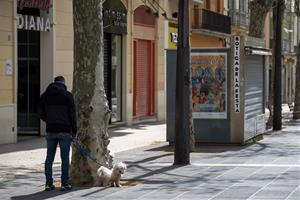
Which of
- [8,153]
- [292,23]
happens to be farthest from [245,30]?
[8,153]

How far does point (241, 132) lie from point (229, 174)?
17.1 feet

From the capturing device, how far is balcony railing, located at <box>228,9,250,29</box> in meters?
44.8

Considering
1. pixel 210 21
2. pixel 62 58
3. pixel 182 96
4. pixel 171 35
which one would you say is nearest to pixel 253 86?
pixel 182 96

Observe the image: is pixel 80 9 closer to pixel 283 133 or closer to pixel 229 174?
pixel 229 174

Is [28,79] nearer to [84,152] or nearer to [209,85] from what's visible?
[209,85]

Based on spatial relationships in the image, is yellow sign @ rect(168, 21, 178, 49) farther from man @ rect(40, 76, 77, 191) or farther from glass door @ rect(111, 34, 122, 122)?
man @ rect(40, 76, 77, 191)

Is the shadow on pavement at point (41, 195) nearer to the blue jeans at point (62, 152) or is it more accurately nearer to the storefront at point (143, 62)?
the blue jeans at point (62, 152)

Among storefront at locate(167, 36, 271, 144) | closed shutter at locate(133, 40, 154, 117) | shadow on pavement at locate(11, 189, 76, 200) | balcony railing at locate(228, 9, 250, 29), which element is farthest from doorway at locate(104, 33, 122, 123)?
balcony railing at locate(228, 9, 250, 29)

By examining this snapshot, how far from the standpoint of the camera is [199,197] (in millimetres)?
9906

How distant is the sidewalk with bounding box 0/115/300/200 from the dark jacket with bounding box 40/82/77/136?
100 cm

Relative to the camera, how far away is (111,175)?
1098 cm

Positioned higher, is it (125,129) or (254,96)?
(254,96)

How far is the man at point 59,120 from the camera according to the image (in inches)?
414

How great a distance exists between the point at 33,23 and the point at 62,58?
1858mm
